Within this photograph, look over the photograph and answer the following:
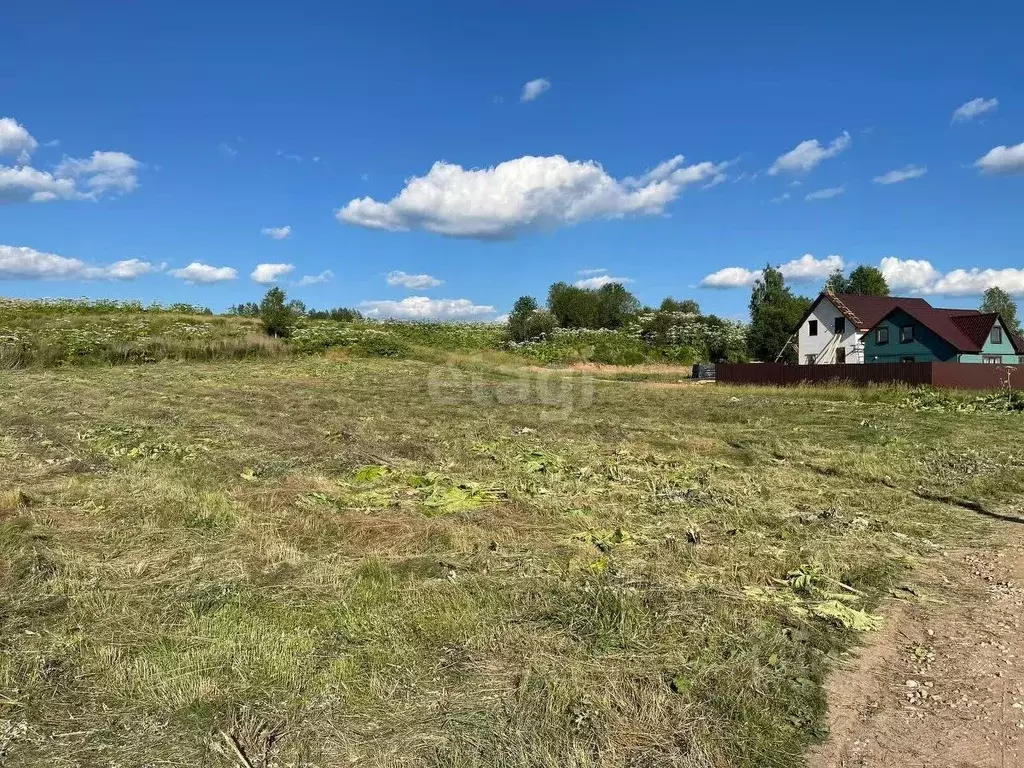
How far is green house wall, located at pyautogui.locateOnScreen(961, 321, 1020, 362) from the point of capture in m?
34.4

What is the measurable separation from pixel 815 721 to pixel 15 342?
35.4 metres

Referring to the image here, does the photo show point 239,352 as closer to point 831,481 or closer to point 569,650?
point 831,481

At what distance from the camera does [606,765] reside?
297cm

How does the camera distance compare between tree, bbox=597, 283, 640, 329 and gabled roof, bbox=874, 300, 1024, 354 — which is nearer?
gabled roof, bbox=874, 300, 1024, 354

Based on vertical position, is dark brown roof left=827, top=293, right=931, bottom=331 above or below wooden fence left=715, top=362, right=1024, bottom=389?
above

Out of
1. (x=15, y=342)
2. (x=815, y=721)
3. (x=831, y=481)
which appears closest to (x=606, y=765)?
(x=815, y=721)

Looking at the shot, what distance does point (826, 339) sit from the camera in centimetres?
4181

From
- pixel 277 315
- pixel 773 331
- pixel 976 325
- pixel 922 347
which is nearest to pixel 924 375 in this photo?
pixel 922 347

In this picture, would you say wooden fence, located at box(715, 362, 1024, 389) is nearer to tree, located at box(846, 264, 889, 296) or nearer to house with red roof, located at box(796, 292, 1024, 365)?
house with red roof, located at box(796, 292, 1024, 365)

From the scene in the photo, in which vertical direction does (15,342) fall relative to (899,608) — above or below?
above

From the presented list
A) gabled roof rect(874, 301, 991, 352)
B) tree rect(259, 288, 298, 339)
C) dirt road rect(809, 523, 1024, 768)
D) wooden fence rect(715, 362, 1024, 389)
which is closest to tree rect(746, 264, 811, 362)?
gabled roof rect(874, 301, 991, 352)

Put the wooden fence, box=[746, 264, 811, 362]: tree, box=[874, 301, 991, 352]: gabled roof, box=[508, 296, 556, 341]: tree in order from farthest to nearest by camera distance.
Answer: box=[508, 296, 556, 341]: tree → box=[746, 264, 811, 362]: tree → box=[874, 301, 991, 352]: gabled roof → the wooden fence

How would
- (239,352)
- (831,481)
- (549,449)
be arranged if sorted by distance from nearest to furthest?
1. (831,481)
2. (549,449)
3. (239,352)

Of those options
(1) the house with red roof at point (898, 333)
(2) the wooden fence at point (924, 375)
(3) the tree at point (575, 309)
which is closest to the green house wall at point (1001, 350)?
(1) the house with red roof at point (898, 333)
